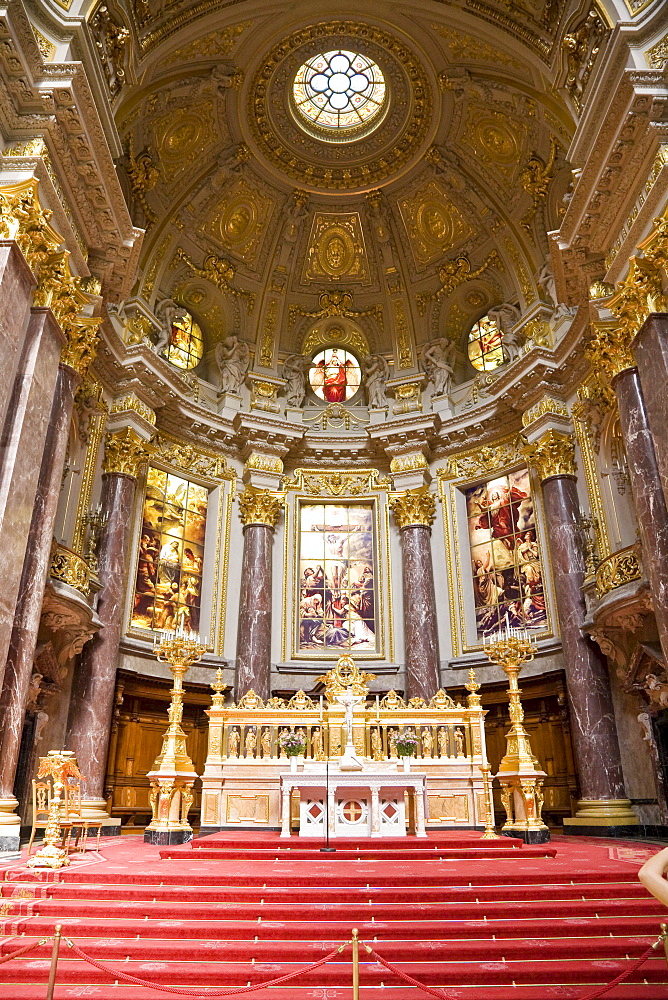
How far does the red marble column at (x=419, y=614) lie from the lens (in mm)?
18703

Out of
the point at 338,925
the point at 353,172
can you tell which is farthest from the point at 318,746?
the point at 353,172

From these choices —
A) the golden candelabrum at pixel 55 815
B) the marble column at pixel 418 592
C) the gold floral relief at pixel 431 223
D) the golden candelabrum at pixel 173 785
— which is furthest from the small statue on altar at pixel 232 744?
the gold floral relief at pixel 431 223

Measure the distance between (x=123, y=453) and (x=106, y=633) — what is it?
4.39 m

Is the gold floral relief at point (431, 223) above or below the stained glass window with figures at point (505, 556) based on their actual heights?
above

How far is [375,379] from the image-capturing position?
76.4ft

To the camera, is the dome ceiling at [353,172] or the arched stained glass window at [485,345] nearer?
the dome ceiling at [353,172]

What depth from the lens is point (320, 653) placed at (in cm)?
2009

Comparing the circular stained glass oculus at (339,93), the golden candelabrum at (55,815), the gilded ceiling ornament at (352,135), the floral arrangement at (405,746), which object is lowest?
the golden candelabrum at (55,815)

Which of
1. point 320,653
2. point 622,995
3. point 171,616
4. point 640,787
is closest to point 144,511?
point 171,616

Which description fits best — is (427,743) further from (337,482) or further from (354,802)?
(337,482)

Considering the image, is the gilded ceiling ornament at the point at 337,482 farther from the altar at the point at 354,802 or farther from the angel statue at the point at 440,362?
the altar at the point at 354,802

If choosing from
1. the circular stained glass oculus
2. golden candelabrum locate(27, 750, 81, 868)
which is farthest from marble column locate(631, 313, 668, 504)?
the circular stained glass oculus

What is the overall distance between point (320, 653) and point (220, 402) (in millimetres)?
7960

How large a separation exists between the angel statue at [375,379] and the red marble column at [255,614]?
551 cm
